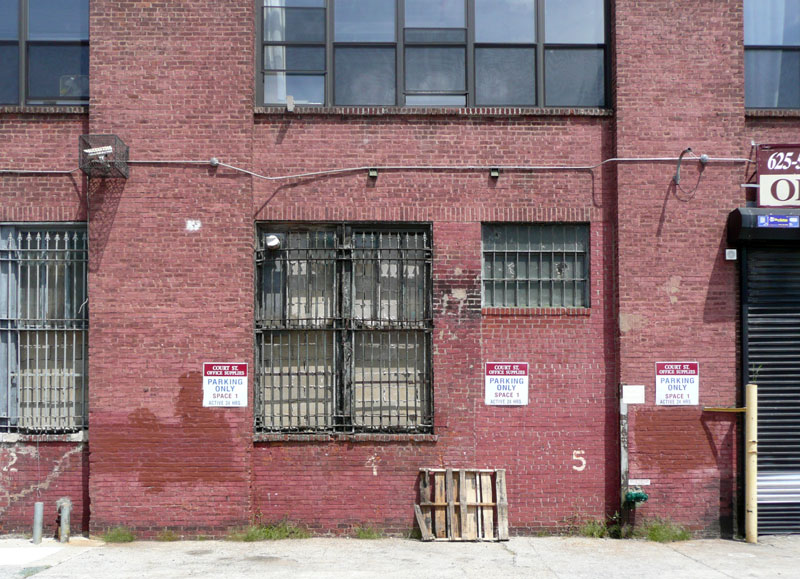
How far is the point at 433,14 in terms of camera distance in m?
10.8

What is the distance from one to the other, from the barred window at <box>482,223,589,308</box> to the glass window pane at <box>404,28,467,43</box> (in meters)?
2.60

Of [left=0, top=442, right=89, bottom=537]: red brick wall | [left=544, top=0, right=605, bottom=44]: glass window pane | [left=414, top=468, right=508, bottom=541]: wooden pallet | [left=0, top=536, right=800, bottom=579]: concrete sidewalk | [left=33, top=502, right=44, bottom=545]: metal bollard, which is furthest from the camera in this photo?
[left=544, top=0, right=605, bottom=44]: glass window pane

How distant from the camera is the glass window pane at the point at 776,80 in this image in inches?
429

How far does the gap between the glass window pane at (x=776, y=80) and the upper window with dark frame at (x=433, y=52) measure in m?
2.15

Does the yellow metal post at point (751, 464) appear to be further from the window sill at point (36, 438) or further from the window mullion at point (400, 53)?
the window sill at point (36, 438)

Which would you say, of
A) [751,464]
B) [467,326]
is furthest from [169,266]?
[751,464]

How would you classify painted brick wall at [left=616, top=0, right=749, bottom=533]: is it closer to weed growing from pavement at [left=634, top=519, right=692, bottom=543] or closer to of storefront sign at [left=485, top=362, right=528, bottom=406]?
weed growing from pavement at [left=634, top=519, right=692, bottom=543]

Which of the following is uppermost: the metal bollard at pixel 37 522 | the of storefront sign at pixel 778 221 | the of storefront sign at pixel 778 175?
the of storefront sign at pixel 778 175

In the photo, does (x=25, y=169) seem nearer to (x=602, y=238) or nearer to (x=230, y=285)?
(x=230, y=285)

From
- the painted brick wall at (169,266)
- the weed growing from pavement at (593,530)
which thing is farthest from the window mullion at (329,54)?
the weed growing from pavement at (593,530)

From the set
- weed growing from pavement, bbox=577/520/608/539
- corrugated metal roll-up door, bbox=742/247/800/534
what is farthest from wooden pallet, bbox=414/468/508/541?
corrugated metal roll-up door, bbox=742/247/800/534

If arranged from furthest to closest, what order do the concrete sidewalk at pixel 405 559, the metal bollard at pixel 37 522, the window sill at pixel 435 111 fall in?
the window sill at pixel 435 111, the metal bollard at pixel 37 522, the concrete sidewalk at pixel 405 559

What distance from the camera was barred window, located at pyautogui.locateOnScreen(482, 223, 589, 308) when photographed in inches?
421

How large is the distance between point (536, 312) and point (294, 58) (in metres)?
4.75
